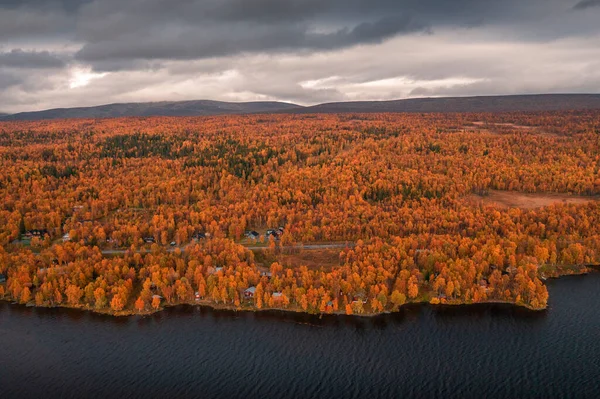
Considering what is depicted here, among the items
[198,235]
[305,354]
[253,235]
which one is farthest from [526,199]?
[305,354]

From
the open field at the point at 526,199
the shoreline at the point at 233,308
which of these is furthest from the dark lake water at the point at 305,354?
the open field at the point at 526,199

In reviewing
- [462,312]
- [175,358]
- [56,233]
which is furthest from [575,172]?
[56,233]

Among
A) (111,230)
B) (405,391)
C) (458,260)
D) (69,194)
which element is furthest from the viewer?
(69,194)

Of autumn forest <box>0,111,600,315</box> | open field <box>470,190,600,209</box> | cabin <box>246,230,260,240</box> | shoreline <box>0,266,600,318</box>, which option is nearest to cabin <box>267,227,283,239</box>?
autumn forest <box>0,111,600,315</box>

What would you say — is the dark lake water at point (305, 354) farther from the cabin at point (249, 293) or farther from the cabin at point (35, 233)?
the cabin at point (35, 233)

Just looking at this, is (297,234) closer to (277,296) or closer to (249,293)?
(249,293)

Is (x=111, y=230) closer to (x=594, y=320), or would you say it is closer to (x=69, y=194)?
(x=69, y=194)
